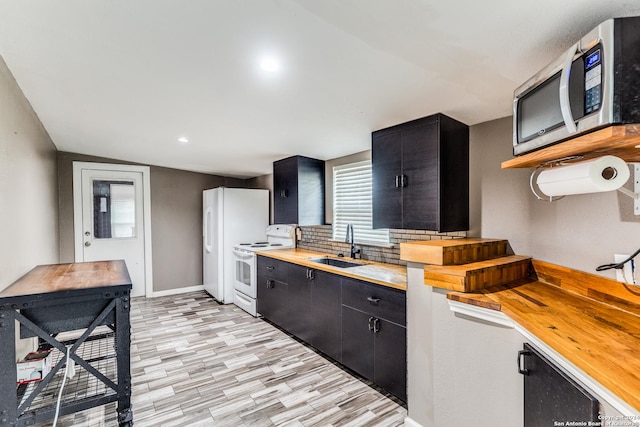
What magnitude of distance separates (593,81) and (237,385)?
9.24 ft

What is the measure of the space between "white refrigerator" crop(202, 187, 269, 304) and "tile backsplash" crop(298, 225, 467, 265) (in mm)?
1019

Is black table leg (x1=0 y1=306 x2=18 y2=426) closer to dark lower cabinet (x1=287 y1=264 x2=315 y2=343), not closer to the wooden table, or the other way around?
the wooden table

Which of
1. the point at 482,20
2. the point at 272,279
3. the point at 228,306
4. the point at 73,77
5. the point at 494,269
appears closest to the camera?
the point at 482,20

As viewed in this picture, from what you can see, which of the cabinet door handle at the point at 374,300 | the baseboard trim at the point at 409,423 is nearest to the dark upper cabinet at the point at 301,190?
the cabinet door handle at the point at 374,300

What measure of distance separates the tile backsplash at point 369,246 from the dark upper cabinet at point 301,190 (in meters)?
0.24

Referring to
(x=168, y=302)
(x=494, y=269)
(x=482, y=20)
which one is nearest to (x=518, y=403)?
(x=494, y=269)

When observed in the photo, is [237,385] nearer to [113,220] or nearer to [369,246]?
[369,246]

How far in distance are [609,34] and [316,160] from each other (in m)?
3.05

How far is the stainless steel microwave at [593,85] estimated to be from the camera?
88 cm

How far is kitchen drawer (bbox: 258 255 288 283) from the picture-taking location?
11.4ft

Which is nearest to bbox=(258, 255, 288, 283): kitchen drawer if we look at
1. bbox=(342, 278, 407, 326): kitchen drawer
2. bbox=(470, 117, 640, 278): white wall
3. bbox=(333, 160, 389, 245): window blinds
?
bbox=(333, 160, 389, 245): window blinds

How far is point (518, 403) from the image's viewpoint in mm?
1354

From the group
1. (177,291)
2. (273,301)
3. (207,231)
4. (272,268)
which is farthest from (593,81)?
(177,291)

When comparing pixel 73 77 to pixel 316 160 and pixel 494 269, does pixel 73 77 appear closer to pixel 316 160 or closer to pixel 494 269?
pixel 316 160
